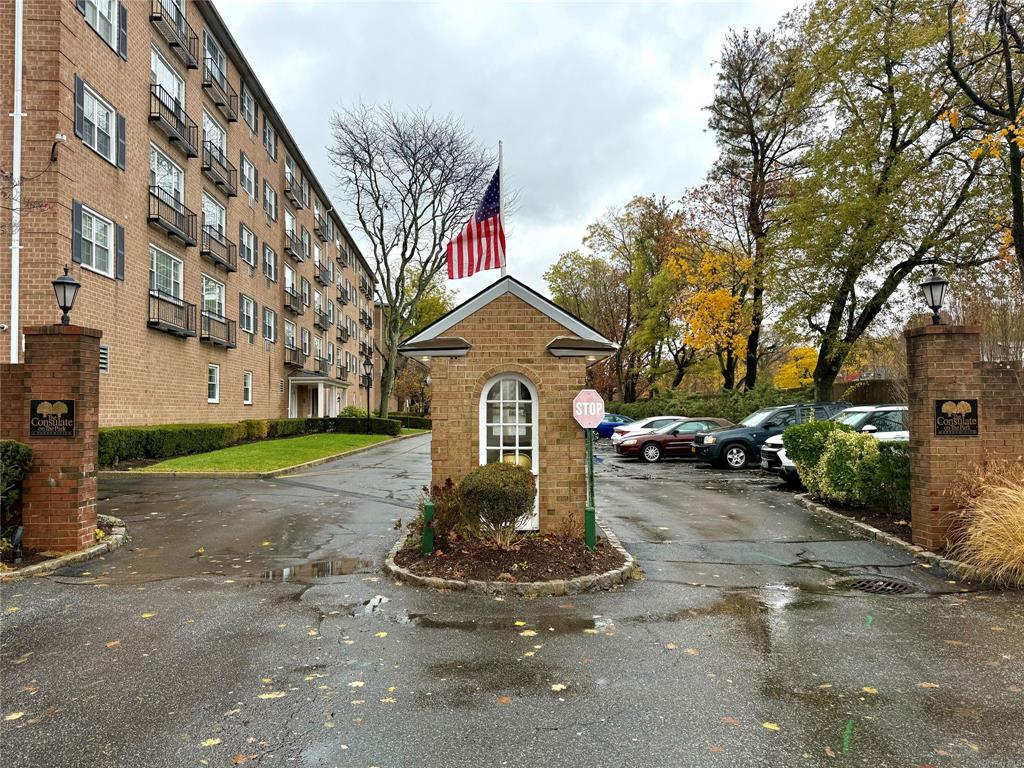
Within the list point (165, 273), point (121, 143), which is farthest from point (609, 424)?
Answer: point (121, 143)

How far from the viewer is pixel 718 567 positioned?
785cm

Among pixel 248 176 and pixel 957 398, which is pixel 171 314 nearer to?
pixel 248 176

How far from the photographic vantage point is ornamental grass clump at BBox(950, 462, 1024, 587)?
22.4ft

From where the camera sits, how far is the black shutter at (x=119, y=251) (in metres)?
18.6

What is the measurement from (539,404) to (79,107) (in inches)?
647

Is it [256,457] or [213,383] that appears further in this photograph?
[213,383]

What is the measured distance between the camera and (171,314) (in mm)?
21859

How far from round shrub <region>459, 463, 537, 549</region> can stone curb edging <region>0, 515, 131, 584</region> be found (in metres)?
4.70

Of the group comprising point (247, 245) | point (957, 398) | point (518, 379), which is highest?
point (247, 245)

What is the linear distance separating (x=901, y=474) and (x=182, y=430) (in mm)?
19008

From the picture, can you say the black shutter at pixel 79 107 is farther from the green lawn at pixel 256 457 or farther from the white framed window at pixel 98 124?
the green lawn at pixel 256 457

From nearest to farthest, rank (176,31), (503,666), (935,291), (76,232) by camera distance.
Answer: (503,666) < (935,291) < (76,232) < (176,31)

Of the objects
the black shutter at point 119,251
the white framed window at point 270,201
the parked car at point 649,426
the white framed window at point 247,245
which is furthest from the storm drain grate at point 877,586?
the white framed window at point 270,201

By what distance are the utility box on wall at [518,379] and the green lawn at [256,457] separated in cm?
1073
